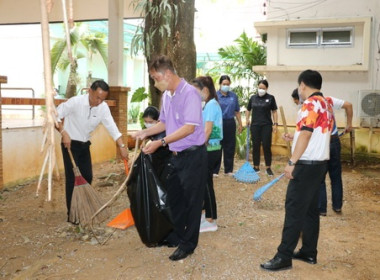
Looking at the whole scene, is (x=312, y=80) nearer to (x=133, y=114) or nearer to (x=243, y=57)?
(x=243, y=57)

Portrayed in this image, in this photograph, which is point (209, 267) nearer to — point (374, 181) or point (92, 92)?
point (92, 92)

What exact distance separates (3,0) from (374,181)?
11177 millimetres

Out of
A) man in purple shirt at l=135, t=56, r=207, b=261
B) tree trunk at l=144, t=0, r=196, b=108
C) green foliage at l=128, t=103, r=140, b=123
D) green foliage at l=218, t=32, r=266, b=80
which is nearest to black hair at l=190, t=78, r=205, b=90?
man in purple shirt at l=135, t=56, r=207, b=261

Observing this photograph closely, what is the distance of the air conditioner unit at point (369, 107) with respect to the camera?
8398mm

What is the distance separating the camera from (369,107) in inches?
333

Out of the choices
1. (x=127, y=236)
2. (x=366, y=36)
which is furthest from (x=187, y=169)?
(x=366, y=36)

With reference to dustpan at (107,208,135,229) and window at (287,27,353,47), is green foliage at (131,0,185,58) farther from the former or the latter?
window at (287,27,353,47)

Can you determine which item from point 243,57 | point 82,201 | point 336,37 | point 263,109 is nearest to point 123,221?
point 82,201

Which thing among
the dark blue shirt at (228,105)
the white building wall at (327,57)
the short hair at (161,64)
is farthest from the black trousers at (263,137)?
the short hair at (161,64)

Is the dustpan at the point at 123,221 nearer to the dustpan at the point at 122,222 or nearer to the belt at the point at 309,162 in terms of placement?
the dustpan at the point at 122,222

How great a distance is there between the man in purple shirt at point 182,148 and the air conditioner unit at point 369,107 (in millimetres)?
6370

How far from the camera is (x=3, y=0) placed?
11625 mm

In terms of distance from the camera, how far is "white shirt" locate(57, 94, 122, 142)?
4.12 metres

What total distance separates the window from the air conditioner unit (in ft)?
4.49
